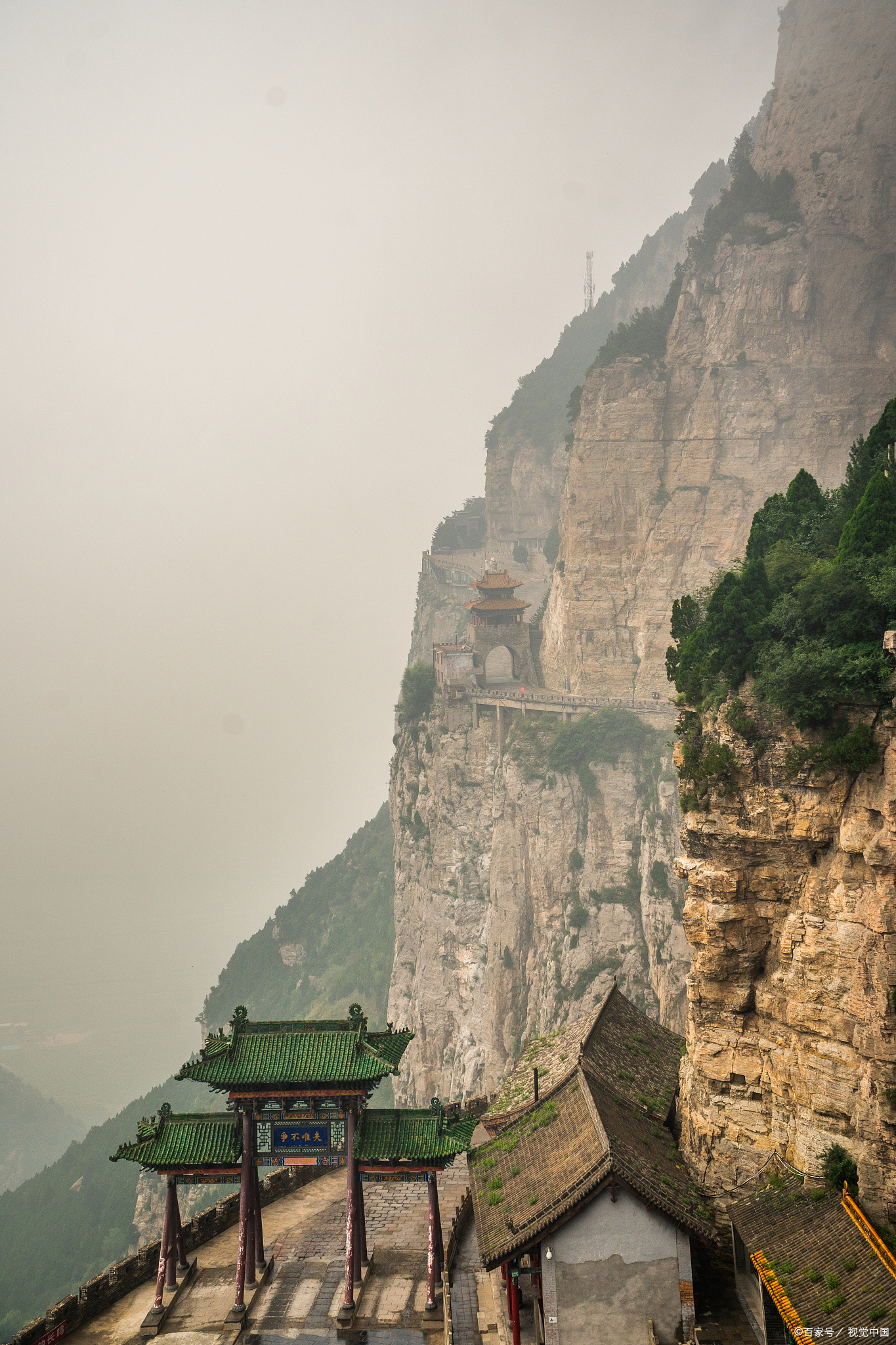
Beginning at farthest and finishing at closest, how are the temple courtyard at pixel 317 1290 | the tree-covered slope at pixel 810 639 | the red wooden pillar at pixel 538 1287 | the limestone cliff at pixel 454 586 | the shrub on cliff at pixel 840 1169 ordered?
1. the limestone cliff at pixel 454 586
2. the temple courtyard at pixel 317 1290
3. the red wooden pillar at pixel 538 1287
4. the tree-covered slope at pixel 810 639
5. the shrub on cliff at pixel 840 1169

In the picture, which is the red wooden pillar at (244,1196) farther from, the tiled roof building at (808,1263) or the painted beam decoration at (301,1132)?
the tiled roof building at (808,1263)

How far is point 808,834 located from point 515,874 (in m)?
35.6

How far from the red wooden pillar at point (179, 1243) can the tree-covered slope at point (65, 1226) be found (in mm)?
36406

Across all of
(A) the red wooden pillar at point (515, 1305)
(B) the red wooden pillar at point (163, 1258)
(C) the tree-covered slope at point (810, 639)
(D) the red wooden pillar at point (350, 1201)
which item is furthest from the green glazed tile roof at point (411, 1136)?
(C) the tree-covered slope at point (810, 639)

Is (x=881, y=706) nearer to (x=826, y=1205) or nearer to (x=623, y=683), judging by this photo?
(x=826, y=1205)

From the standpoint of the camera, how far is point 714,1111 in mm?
16750

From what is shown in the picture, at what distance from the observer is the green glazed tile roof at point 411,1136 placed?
18531mm

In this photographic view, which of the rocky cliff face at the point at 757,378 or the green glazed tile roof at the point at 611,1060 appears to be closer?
the green glazed tile roof at the point at 611,1060

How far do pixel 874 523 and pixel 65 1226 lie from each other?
210 feet

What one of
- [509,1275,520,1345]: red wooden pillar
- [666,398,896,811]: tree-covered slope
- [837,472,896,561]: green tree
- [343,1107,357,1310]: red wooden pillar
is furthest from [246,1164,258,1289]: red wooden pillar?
[837,472,896,561]: green tree

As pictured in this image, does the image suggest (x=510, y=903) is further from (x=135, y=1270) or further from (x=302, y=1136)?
(x=302, y=1136)

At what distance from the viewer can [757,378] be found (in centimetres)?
4784

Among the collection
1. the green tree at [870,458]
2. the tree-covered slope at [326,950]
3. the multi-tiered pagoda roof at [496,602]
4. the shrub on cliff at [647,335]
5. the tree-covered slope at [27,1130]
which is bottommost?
the tree-covered slope at [27,1130]

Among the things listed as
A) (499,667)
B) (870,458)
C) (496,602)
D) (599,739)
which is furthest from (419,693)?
(870,458)
